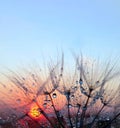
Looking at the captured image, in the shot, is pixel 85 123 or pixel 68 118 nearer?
pixel 68 118

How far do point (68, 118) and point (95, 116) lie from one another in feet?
7.93

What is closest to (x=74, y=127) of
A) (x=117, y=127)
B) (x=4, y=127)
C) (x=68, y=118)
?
(x=68, y=118)

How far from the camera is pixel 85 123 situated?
24078mm

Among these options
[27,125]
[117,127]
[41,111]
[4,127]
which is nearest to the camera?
[41,111]

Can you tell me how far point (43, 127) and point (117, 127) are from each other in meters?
15.3

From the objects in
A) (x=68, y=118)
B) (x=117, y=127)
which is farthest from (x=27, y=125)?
(x=117, y=127)

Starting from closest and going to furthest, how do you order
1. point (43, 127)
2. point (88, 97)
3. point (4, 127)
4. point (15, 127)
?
1. point (88, 97)
2. point (43, 127)
3. point (15, 127)
4. point (4, 127)

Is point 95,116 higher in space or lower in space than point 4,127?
lower

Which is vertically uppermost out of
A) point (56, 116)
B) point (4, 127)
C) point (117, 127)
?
point (4, 127)

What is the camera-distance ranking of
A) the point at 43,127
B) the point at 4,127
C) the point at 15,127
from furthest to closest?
the point at 4,127, the point at 15,127, the point at 43,127

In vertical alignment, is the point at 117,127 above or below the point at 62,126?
above

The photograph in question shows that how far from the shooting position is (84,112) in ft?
72.9

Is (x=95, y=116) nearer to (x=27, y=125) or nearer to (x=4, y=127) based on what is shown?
(x=27, y=125)

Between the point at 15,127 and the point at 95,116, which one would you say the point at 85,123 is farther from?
the point at 15,127
